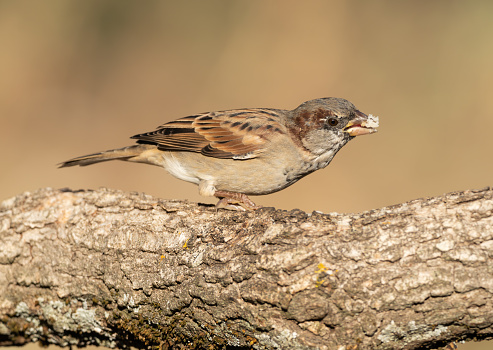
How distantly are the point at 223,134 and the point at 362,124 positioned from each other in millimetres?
1301

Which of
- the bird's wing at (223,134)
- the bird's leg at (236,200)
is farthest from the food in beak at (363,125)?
the bird's leg at (236,200)

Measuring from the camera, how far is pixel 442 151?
7.31 m

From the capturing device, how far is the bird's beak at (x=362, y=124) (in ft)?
15.5

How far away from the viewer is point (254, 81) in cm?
839

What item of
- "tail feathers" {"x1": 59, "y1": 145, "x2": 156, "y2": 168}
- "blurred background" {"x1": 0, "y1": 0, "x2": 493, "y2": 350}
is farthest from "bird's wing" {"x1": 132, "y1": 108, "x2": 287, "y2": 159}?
"blurred background" {"x1": 0, "y1": 0, "x2": 493, "y2": 350}

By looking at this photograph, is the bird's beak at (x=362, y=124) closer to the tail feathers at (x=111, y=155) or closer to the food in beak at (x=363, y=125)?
the food in beak at (x=363, y=125)

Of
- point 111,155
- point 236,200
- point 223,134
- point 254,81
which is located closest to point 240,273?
point 236,200

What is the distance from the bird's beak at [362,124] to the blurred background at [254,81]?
8.53ft

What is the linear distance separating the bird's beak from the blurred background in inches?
102

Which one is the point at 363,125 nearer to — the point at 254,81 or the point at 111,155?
the point at 111,155

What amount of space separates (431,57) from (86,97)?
211 inches

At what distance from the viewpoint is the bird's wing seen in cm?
490

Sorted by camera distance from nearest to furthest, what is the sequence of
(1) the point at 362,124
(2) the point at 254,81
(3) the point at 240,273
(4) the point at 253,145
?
(3) the point at 240,273
(1) the point at 362,124
(4) the point at 253,145
(2) the point at 254,81

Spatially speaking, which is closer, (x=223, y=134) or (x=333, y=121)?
(x=333, y=121)
